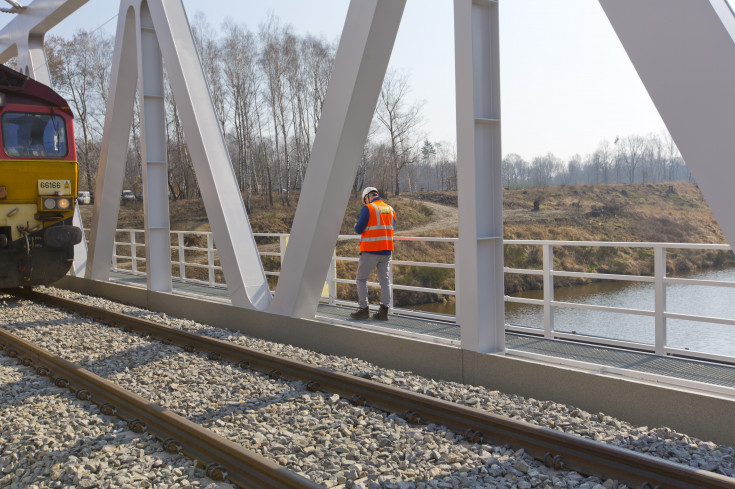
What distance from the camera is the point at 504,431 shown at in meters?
4.46

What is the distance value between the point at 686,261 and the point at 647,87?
32.0 meters

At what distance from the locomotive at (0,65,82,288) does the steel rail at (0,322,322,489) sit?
606 cm

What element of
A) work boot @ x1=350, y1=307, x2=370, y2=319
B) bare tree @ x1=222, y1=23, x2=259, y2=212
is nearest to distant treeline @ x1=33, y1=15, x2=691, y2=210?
bare tree @ x1=222, y1=23, x2=259, y2=212

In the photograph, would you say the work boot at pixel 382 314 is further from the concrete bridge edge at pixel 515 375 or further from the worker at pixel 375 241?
the concrete bridge edge at pixel 515 375

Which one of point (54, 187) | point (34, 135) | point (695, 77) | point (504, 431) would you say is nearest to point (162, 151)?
point (54, 187)

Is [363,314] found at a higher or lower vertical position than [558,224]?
lower

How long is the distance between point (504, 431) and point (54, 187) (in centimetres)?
1157

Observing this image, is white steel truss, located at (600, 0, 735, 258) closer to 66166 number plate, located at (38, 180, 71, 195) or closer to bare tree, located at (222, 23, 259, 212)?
66166 number plate, located at (38, 180, 71, 195)

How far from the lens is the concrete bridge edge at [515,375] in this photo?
4371 millimetres

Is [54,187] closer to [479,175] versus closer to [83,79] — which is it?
[479,175]

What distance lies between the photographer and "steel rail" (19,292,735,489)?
3.54 meters

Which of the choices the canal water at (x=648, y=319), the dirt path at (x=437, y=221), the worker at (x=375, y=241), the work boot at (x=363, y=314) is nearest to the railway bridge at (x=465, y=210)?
the work boot at (x=363, y=314)

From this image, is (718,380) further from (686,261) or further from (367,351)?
Answer: (686,261)

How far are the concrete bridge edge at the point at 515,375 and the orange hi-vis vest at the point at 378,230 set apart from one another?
158 cm
